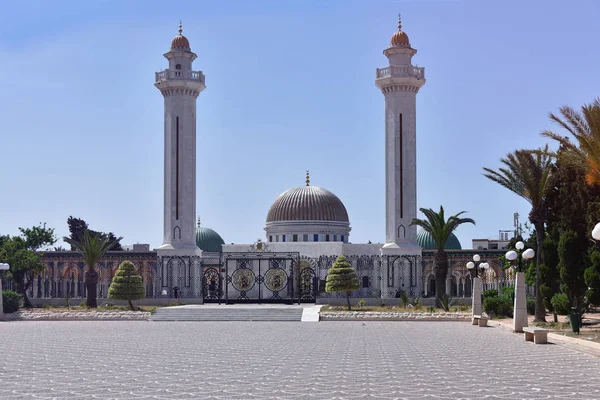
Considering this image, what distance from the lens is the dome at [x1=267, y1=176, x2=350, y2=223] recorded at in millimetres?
61031

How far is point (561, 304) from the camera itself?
93.3 feet

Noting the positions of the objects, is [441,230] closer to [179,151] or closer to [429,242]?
[179,151]

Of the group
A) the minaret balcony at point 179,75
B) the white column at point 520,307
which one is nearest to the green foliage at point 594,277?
the white column at point 520,307

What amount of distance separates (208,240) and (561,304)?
4524cm

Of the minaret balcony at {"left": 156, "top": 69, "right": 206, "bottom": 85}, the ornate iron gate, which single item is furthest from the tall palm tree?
the minaret balcony at {"left": 156, "top": 69, "right": 206, "bottom": 85}

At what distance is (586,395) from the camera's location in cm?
1128

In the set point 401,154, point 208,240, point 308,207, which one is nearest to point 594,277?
point 401,154

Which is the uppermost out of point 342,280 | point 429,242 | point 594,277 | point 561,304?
point 429,242

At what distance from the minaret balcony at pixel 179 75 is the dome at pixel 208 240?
21.2 meters

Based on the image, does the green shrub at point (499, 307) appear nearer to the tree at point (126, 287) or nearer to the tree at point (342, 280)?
the tree at point (342, 280)

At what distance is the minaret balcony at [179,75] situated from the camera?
50928 millimetres

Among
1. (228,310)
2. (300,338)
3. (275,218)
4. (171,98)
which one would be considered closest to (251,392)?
(300,338)

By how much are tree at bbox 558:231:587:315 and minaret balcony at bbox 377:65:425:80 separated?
2311 centimetres

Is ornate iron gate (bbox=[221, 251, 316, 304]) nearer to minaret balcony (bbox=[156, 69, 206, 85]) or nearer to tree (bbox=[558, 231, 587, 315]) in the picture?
minaret balcony (bbox=[156, 69, 206, 85])
